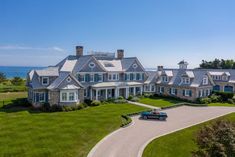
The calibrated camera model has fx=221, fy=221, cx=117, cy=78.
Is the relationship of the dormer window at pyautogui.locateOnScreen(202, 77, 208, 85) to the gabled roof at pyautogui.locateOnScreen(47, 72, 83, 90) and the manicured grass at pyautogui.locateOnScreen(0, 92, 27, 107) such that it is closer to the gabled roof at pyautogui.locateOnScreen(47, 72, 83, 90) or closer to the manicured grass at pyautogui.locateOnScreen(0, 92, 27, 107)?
the gabled roof at pyautogui.locateOnScreen(47, 72, 83, 90)

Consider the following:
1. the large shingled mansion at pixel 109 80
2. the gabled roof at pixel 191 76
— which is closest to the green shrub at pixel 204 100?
the large shingled mansion at pixel 109 80

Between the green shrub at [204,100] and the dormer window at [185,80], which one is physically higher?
the dormer window at [185,80]

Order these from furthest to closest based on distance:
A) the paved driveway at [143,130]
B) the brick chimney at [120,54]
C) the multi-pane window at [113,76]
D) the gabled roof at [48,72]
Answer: the brick chimney at [120,54], the multi-pane window at [113,76], the gabled roof at [48,72], the paved driveway at [143,130]

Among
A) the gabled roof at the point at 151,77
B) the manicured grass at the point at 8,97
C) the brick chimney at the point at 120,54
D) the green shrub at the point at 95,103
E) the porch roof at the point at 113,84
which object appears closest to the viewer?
the green shrub at the point at 95,103

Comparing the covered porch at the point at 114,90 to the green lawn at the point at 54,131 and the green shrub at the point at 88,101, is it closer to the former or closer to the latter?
the green shrub at the point at 88,101

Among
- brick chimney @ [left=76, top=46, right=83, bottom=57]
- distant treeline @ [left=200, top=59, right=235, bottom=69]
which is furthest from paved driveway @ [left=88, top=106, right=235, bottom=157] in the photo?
distant treeline @ [left=200, top=59, right=235, bottom=69]

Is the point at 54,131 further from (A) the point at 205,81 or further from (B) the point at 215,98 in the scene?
(B) the point at 215,98

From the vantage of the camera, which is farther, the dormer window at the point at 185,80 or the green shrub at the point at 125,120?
the dormer window at the point at 185,80
